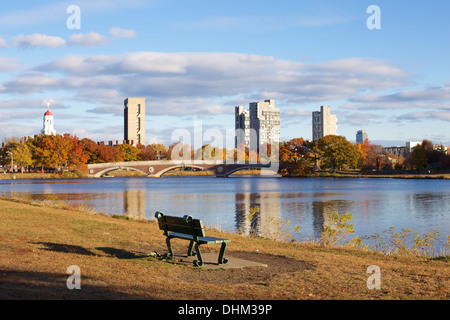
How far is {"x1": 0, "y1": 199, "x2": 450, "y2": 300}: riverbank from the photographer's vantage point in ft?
26.5

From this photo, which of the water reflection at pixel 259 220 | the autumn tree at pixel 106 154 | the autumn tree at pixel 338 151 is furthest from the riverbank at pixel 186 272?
the autumn tree at pixel 106 154

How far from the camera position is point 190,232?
11.1m

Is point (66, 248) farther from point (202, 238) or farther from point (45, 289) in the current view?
point (45, 289)

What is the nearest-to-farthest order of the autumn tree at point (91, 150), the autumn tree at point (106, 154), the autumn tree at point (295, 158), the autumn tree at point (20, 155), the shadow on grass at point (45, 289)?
the shadow on grass at point (45, 289) → the autumn tree at point (20, 155) → the autumn tree at point (295, 158) → the autumn tree at point (91, 150) → the autumn tree at point (106, 154)

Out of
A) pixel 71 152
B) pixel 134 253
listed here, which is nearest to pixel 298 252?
pixel 134 253

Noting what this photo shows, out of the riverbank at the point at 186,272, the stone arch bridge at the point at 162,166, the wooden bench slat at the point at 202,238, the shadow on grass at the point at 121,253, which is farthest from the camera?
the stone arch bridge at the point at 162,166

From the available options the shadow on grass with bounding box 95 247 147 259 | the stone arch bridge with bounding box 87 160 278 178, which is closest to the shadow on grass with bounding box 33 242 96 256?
the shadow on grass with bounding box 95 247 147 259

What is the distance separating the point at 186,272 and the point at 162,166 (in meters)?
113

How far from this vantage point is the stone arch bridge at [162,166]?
117 metres

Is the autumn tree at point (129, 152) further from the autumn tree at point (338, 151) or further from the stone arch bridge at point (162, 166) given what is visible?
the autumn tree at point (338, 151)

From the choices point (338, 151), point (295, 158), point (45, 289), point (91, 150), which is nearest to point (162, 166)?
point (91, 150)
